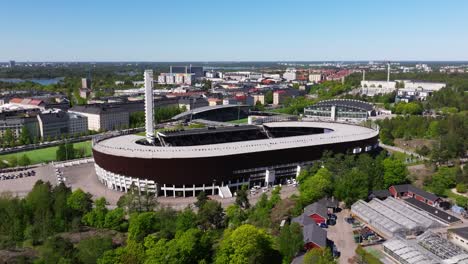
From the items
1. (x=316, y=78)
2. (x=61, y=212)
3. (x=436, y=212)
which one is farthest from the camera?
(x=316, y=78)

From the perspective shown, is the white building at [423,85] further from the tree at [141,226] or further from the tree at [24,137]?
the tree at [141,226]

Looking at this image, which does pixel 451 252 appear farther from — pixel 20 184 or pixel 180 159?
pixel 20 184

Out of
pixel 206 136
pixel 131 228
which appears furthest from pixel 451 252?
pixel 206 136

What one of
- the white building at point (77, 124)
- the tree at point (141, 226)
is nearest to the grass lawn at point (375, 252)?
the tree at point (141, 226)

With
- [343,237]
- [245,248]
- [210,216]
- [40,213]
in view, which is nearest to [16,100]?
[40,213]

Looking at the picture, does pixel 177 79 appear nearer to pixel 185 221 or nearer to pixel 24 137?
pixel 24 137

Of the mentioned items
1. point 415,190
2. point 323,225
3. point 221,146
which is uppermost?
point 221,146
